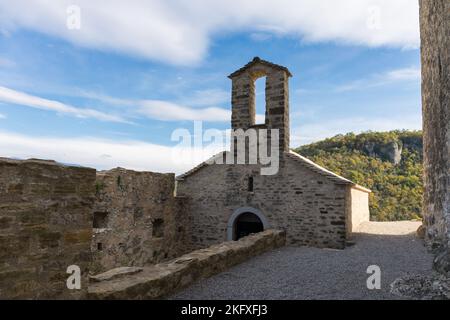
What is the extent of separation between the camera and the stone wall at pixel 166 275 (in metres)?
3.83

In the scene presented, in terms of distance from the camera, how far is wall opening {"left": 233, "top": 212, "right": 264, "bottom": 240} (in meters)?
11.3

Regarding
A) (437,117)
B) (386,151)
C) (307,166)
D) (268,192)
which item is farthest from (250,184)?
(386,151)

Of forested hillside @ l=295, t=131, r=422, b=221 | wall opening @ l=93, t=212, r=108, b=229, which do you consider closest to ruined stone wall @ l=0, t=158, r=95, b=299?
wall opening @ l=93, t=212, r=108, b=229

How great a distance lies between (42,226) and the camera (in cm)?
316

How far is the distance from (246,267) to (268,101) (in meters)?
6.83

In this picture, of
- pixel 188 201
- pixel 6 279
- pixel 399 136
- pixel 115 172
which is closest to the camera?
pixel 6 279

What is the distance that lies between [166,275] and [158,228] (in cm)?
698

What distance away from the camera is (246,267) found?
6312 mm

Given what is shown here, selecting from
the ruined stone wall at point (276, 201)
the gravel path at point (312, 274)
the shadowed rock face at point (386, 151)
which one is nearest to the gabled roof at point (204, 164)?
the ruined stone wall at point (276, 201)

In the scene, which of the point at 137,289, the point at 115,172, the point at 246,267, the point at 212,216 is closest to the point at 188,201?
the point at 212,216

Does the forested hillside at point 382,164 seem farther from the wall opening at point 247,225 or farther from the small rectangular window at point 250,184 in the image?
the small rectangular window at point 250,184

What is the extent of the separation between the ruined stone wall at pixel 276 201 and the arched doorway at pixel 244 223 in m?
0.18

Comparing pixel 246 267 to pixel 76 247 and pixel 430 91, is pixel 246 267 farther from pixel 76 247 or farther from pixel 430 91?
pixel 430 91
